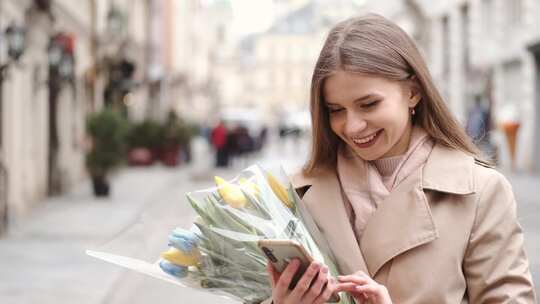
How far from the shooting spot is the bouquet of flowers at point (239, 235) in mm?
2176

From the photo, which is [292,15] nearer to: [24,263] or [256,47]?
[256,47]

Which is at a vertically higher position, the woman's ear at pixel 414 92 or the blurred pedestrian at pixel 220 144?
the woman's ear at pixel 414 92

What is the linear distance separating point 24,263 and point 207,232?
8.85 meters

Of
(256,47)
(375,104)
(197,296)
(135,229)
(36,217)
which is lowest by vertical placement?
(256,47)

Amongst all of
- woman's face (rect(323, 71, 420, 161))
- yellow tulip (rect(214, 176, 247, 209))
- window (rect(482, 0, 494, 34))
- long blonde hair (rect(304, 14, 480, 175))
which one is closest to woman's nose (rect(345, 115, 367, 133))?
woman's face (rect(323, 71, 420, 161))

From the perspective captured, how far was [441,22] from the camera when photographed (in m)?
38.1

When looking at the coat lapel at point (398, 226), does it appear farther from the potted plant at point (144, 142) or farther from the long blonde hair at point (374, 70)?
the potted plant at point (144, 142)

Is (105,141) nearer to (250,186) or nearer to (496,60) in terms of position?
(496,60)

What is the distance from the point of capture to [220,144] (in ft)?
100

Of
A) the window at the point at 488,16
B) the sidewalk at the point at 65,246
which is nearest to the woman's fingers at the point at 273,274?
the sidewalk at the point at 65,246

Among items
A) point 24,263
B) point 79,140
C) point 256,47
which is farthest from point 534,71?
point 256,47

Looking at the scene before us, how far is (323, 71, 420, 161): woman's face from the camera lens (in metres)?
2.32

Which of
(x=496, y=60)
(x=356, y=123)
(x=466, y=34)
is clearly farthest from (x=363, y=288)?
(x=466, y=34)

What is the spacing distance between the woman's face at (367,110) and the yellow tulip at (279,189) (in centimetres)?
21
